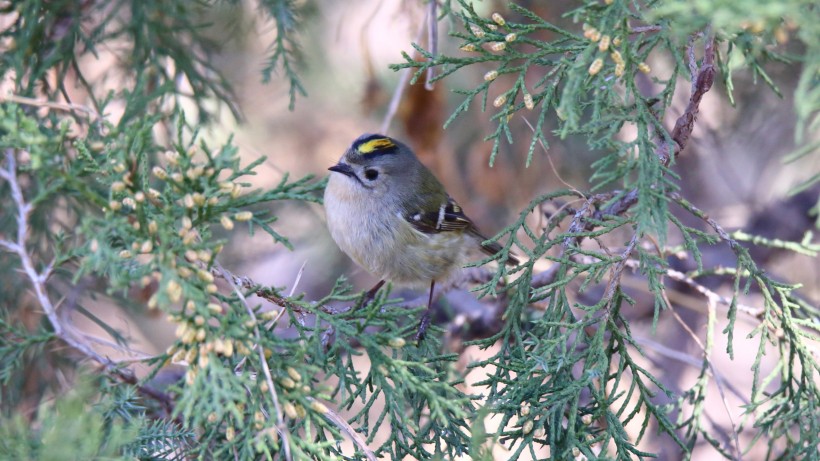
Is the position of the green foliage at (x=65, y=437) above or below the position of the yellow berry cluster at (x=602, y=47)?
below

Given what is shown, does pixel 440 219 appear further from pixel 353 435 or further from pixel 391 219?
pixel 353 435

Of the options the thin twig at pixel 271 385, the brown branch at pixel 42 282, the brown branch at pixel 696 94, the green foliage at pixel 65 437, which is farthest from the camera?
the brown branch at pixel 42 282

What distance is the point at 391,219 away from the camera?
2318mm

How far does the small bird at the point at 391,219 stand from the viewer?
7.39 ft

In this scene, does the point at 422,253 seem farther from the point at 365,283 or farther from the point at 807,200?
the point at 365,283

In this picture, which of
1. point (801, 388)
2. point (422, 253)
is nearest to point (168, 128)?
point (422, 253)

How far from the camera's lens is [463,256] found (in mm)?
2457

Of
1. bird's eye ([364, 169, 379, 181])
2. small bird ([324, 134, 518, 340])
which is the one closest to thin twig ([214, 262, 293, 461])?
small bird ([324, 134, 518, 340])

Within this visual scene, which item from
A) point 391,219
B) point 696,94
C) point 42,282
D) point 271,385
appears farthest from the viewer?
point 391,219

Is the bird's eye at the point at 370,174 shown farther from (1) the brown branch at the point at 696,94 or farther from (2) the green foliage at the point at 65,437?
(2) the green foliage at the point at 65,437

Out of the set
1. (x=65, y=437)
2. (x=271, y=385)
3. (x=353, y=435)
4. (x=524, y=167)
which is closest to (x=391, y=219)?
(x=524, y=167)

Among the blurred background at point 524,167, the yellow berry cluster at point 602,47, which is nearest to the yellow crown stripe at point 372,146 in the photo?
the blurred background at point 524,167

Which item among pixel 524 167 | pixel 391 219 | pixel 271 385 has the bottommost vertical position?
pixel 271 385

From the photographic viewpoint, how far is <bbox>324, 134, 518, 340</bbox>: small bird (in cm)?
225
